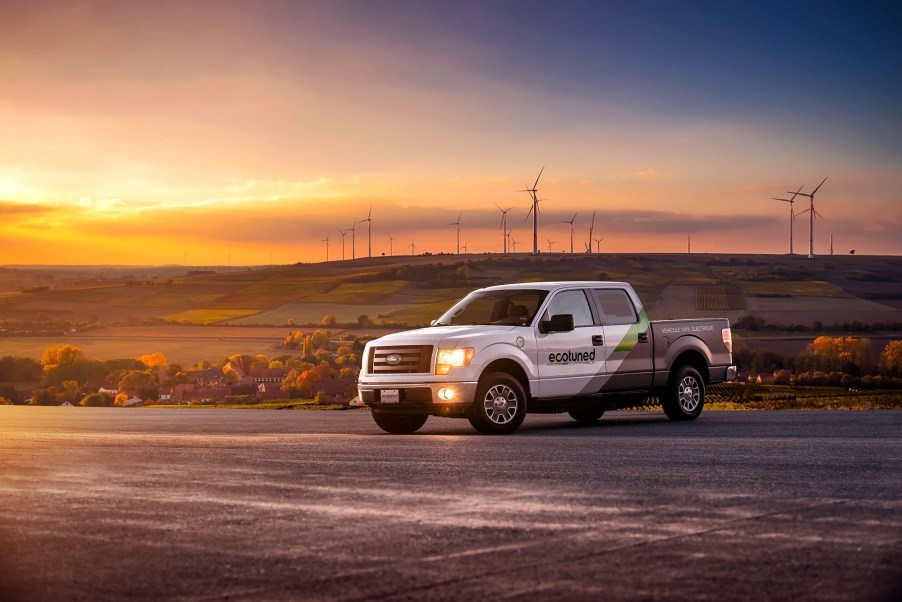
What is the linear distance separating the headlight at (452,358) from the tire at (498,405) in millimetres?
416

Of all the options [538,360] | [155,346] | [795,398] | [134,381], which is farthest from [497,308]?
[155,346]

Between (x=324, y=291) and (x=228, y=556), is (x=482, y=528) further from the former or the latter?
(x=324, y=291)

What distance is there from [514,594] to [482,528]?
6.34 feet

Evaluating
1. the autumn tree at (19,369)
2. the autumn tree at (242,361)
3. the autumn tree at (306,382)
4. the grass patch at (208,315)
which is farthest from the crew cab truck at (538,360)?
the grass patch at (208,315)

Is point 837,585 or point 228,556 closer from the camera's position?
point 837,585

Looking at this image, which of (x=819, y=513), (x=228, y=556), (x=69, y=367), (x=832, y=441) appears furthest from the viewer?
(x=69, y=367)

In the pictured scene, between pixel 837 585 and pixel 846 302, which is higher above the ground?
pixel 846 302

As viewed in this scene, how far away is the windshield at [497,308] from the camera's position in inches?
669

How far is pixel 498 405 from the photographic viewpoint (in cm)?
1605

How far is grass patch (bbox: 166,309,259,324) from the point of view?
9394 cm

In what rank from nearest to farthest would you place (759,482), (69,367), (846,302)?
(759,482) → (69,367) → (846,302)

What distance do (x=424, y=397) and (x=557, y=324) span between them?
2.32m

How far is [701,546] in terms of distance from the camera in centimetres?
723

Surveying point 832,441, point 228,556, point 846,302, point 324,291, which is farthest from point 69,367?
point 228,556
